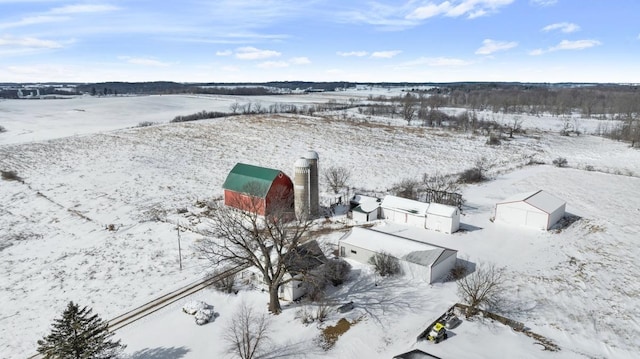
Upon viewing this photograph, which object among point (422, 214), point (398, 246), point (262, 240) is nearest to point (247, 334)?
point (262, 240)

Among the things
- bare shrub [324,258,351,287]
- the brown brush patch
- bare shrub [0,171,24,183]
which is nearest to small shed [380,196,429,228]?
bare shrub [324,258,351,287]

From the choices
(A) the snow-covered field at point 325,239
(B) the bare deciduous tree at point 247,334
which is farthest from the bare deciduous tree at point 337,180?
(B) the bare deciduous tree at point 247,334

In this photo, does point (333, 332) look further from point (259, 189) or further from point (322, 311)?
point (259, 189)

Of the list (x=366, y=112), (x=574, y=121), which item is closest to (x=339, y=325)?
(x=366, y=112)

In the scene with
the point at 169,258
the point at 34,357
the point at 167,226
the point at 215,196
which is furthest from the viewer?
the point at 215,196

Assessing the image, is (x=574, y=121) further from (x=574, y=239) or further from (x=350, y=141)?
(x=574, y=239)
